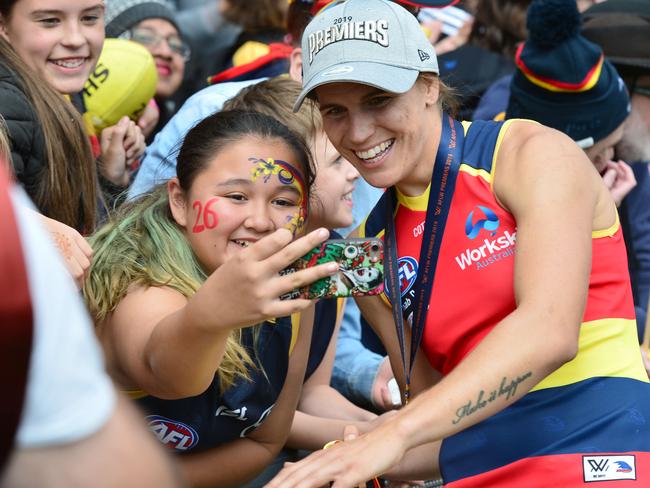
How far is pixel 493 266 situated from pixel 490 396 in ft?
1.38

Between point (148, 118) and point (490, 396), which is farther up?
point (490, 396)

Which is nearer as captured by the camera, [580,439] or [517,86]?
[580,439]

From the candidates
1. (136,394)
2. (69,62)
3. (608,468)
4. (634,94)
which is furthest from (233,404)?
(634,94)

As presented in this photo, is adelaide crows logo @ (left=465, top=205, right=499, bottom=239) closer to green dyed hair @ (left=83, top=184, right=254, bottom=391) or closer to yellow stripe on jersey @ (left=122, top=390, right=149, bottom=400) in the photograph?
green dyed hair @ (left=83, top=184, right=254, bottom=391)

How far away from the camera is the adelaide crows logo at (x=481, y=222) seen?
2.42 meters

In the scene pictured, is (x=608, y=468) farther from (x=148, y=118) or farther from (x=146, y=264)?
(x=148, y=118)

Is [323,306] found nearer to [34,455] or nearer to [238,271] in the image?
[238,271]

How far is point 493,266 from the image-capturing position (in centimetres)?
241

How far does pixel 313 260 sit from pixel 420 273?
52cm

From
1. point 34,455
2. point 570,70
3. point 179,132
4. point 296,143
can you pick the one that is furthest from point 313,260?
point 570,70

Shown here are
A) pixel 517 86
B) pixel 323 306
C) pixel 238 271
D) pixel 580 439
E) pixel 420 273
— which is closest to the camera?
pixel 238 271

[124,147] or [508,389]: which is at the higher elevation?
[508,389]

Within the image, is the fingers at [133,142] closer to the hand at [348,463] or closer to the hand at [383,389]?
the hand at [383,389]

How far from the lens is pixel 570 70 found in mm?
3990
